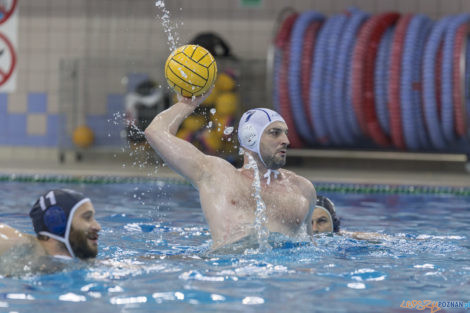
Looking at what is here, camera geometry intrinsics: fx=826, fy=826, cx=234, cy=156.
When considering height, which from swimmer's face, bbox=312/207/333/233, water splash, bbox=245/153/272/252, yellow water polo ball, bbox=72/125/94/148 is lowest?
yellow water polo ball, bbox=72/125/94/148

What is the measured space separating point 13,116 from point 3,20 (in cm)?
124

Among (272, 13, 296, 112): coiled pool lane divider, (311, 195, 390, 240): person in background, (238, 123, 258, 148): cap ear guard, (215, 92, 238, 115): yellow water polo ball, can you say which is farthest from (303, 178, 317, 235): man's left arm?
(215, 92, 238, 115): yellow water polo ball

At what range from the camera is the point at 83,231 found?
3.39m

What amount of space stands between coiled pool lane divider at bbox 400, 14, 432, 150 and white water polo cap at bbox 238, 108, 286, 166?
4621 millimetres

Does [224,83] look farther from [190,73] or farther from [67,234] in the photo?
[67,234]

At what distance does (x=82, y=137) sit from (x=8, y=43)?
1.71 meters

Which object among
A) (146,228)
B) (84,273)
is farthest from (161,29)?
(84,273)

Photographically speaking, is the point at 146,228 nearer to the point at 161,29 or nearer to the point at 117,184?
the point at 117,184

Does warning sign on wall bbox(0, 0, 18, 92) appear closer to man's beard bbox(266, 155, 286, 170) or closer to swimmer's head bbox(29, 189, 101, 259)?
man's beard bbox(266, 155, 286, 170)

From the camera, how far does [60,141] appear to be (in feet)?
33.3

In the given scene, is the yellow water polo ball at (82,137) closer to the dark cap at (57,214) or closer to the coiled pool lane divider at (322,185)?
the coiled pool lane divider at (322,185)

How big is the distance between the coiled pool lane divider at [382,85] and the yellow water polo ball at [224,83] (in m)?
1.65

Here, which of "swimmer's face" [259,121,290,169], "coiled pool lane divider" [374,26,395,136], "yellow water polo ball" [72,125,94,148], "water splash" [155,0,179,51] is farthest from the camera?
"water splash" [155,0,179,51]

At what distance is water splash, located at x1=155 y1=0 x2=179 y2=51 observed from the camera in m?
10.5
